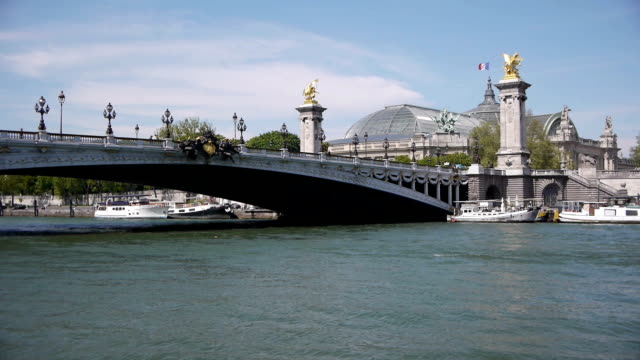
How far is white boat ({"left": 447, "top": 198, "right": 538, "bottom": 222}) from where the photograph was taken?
2608 inches

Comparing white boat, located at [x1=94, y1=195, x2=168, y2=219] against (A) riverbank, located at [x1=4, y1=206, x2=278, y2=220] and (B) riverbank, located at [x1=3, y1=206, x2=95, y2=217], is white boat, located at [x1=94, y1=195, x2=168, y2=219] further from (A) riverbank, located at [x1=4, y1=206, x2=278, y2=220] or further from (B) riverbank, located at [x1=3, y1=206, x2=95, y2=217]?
(B) riverbank, located at [x1=3, y1=206, x2=95, y2=217]

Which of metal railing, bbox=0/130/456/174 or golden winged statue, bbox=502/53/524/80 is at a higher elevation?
golden winged statue, bbox=502/53/524/80

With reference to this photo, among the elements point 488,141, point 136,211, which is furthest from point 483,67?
point 136,211

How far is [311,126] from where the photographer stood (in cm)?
7981

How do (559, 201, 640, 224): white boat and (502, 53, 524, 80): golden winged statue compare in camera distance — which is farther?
(502, 53, 524, 80): golden winged statue

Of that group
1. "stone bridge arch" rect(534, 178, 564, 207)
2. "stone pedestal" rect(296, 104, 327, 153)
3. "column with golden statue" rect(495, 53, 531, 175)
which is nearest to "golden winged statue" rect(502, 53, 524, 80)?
"column with golden statue" rect(495, 53, 531, 175)

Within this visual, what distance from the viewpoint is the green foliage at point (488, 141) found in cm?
9112

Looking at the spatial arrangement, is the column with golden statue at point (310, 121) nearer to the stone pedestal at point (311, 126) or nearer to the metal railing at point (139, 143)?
the stone pedestal at point (311, 126)

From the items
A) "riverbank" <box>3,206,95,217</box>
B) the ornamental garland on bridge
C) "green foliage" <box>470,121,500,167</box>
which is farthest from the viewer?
"riverbank" <box>3,206,95,217</box>

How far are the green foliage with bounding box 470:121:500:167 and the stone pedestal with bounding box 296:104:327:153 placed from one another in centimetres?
2109

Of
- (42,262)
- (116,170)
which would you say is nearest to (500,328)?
(42,262)

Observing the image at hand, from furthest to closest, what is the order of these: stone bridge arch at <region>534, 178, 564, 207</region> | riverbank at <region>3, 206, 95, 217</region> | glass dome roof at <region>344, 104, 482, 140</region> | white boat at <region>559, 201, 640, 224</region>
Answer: glass dome roof at <region>344, 104, 482, 140</region>, riverbank at <region>3, 206, 95, 217</region>, stone bridge arch at <region>534, 178, 564, 207</region>, white boat at <region>559, 201, 640, 224</region>

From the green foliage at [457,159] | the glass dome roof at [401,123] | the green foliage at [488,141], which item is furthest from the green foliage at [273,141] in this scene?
the glass dome roof at [401,123]

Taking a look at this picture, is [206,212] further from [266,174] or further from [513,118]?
[513,118]
